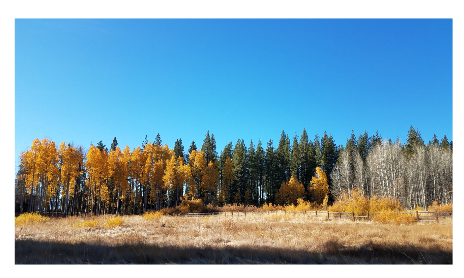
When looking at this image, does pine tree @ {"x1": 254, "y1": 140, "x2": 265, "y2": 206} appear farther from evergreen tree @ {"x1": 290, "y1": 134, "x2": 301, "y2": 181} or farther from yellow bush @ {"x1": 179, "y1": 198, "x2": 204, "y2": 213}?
yellow bush @ {"x1": 179, "y1": 198, "x2": 204, "y2": 213}

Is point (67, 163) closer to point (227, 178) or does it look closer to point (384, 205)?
point (227, 178)

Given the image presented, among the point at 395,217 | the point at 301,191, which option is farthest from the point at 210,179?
the point at 395,217

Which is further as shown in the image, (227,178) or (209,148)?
(209,148)

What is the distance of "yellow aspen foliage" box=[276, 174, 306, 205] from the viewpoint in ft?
160

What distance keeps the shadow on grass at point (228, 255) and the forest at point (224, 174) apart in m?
17.8

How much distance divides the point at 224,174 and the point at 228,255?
43191 mm

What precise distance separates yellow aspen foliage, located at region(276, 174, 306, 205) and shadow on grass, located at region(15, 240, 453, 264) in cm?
3874

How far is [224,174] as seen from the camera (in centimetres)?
5256

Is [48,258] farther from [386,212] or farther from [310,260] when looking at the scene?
[386,212]

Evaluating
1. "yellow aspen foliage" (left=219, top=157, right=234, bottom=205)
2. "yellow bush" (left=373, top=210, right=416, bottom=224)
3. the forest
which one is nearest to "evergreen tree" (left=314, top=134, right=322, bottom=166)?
the forest

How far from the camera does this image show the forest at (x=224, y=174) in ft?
101

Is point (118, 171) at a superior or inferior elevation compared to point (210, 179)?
superior
